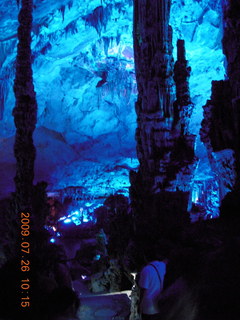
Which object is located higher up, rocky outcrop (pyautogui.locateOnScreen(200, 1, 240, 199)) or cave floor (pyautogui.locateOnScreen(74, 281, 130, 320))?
rocky outcrop (pyautogui.locateOnScreen(200, 1, 240, 199))

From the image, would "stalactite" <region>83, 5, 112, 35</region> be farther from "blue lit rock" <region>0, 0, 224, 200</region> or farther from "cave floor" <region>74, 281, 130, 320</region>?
"cave floor" <region>74, 281, 130, 320</region>

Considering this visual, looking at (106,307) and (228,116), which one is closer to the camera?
(228,116)

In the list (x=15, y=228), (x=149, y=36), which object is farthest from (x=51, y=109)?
(x=15, y=228)

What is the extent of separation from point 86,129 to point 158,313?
12964mm

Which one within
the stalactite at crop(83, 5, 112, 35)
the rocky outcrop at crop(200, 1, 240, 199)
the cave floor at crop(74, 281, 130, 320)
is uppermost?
the stalactite at crop(83, 5, 112, 35)

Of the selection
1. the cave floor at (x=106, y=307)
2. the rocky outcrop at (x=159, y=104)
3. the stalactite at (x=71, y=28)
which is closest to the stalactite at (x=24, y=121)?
the cave floor at (x=106, y=307)

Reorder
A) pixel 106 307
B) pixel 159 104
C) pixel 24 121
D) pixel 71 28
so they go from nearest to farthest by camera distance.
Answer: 1. pixel 24 121
2. pixel 106 307
3. pixel 159 104
4. pixel 71 28

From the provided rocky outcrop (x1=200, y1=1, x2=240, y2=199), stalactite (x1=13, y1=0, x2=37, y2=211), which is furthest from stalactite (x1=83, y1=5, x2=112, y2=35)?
rocky outcrop (x1=200, y1=1, x2=240, y2=199)

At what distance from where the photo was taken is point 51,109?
48.9 ft

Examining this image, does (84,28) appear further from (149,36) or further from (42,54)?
(149,36)

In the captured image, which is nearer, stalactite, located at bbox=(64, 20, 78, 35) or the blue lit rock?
the blue lit rock

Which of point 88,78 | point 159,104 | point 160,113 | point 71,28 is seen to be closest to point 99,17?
point 71,28

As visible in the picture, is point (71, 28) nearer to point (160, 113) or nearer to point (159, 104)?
point (159, 104)

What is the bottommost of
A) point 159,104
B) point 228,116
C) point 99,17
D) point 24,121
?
point 228,116
